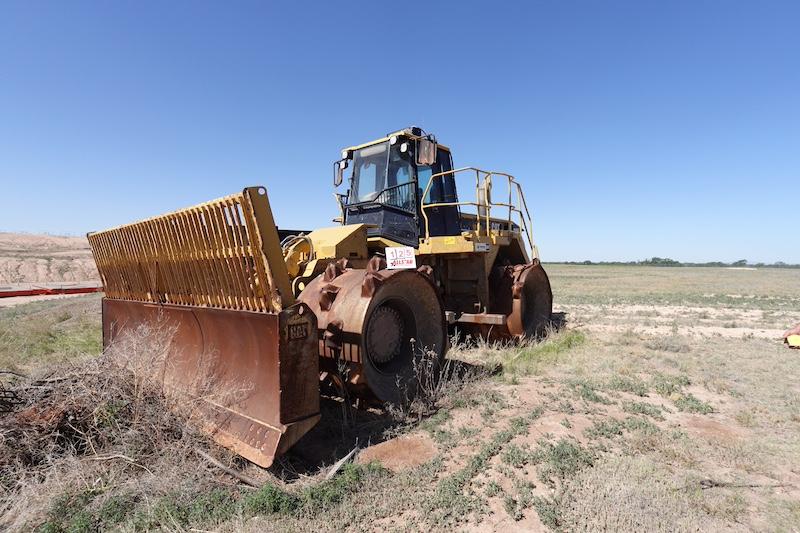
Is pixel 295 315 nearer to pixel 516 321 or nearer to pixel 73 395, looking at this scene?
pixel 73 395

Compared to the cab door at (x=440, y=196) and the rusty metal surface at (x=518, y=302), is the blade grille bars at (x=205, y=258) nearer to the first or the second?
the cab door at (x=440, y=196)

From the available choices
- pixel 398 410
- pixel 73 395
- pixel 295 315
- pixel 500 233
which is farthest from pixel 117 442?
pixel 500 233

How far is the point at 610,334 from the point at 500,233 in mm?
3655

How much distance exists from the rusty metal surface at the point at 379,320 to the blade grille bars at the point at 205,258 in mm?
756

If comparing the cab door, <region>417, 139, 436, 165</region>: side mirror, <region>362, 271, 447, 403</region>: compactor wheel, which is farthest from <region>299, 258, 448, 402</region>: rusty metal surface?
the cab door

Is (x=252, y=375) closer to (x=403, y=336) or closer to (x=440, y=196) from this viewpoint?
(x=403, y=336)

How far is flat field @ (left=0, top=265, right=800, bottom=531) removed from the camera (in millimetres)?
2893

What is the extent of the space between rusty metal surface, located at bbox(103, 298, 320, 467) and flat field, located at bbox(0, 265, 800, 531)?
0.85 feet

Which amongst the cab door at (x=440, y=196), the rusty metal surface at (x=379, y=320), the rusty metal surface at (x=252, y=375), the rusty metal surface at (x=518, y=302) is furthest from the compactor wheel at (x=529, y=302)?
the rusty metal surface at (x=252, y=375)

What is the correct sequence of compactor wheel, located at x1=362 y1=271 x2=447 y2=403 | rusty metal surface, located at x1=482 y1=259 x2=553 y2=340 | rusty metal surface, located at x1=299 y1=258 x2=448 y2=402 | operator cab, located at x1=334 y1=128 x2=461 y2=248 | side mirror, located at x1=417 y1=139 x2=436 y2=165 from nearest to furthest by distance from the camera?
1. rusty metal surface, located at x1=299 y1=258 x2=448 y2=402
2. compactor wheel, located at x1=362 y1=271 x2=447 y2=403
3. side mirror, located at x1=417 y1=139 x2=436 y2=165
4. operator cab, located at x1=334 y1=128 x2=461 y2=248
5. rusty metal surface, located at x1=482 y1=259 x2=553 y2=340

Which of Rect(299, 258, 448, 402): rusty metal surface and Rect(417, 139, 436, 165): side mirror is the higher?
Rect(417, 139, 436, 165): side mirror

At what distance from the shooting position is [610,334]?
9.57 meters

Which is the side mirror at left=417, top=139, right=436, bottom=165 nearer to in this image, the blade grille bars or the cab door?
the cab door

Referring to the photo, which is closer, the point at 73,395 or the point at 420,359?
the point at 73,395
